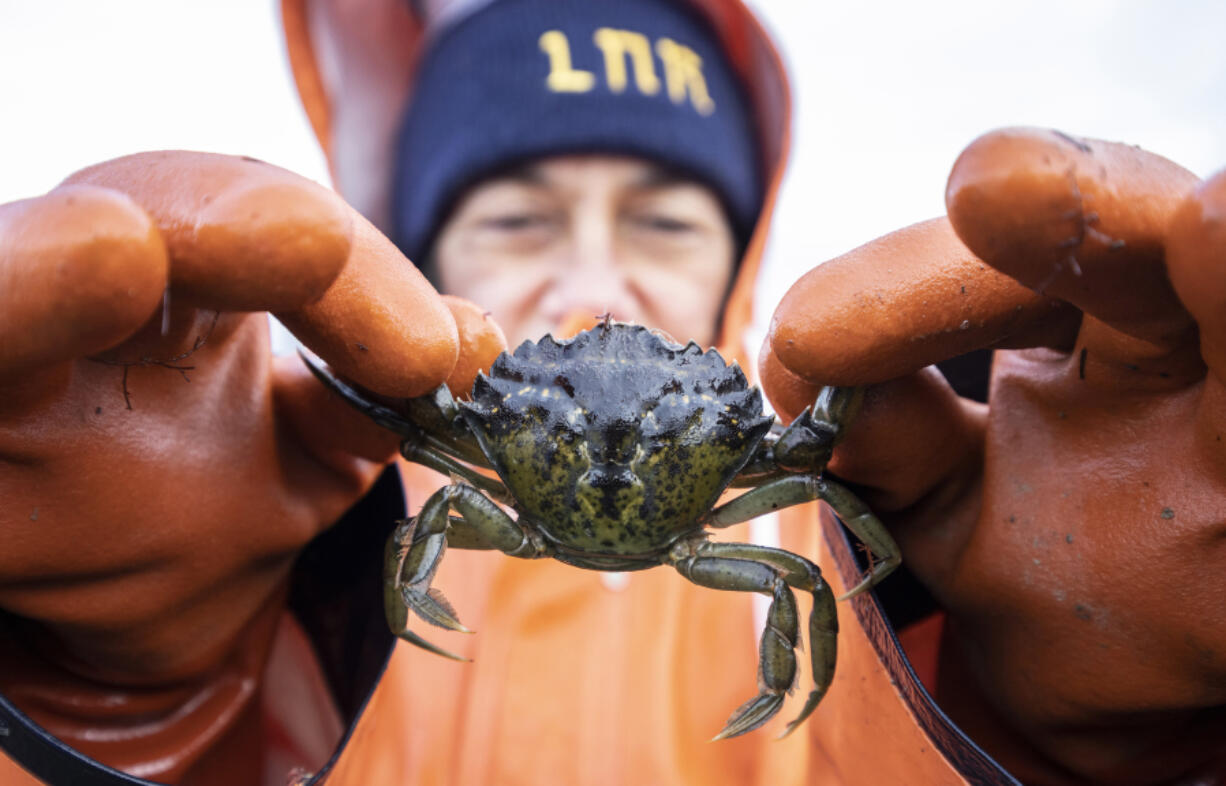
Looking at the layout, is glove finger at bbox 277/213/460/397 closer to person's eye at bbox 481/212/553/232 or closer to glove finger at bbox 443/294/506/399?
glove finger at bbox 443/294/506/399

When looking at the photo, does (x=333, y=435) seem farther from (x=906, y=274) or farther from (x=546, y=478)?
(x=906, y=274)

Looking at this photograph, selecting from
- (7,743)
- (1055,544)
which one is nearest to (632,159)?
(1055,544)

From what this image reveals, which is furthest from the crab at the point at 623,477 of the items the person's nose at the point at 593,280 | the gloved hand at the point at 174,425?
the person's nose at the point at 593,280

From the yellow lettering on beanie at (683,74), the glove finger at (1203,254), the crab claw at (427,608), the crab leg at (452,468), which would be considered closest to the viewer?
the glove finger at (1203,254)

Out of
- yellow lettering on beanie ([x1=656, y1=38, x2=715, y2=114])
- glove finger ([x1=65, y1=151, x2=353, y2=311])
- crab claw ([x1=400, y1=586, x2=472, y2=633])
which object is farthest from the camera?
yellow lettering on beanie ([x1=656, y1=38, x2=715, y2=114])

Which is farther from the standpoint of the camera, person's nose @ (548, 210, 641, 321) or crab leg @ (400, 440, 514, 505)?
person's nose @ (548, 210, 641, 321)

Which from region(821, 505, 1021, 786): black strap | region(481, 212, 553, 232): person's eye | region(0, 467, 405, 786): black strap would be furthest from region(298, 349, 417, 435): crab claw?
region(481, 212, 553, 232): person's eye

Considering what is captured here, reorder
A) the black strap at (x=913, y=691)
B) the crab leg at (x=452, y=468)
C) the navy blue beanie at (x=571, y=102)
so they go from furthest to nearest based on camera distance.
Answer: the navy blue beanie at (x=571, y=102), the crab leg at (x=452, y=468), the black strap at (x=913, y=691)

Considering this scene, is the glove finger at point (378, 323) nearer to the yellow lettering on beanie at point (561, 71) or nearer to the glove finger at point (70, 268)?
the glove finger at point (70, 268)

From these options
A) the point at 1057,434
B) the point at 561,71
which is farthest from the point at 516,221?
the point at 1057,434
